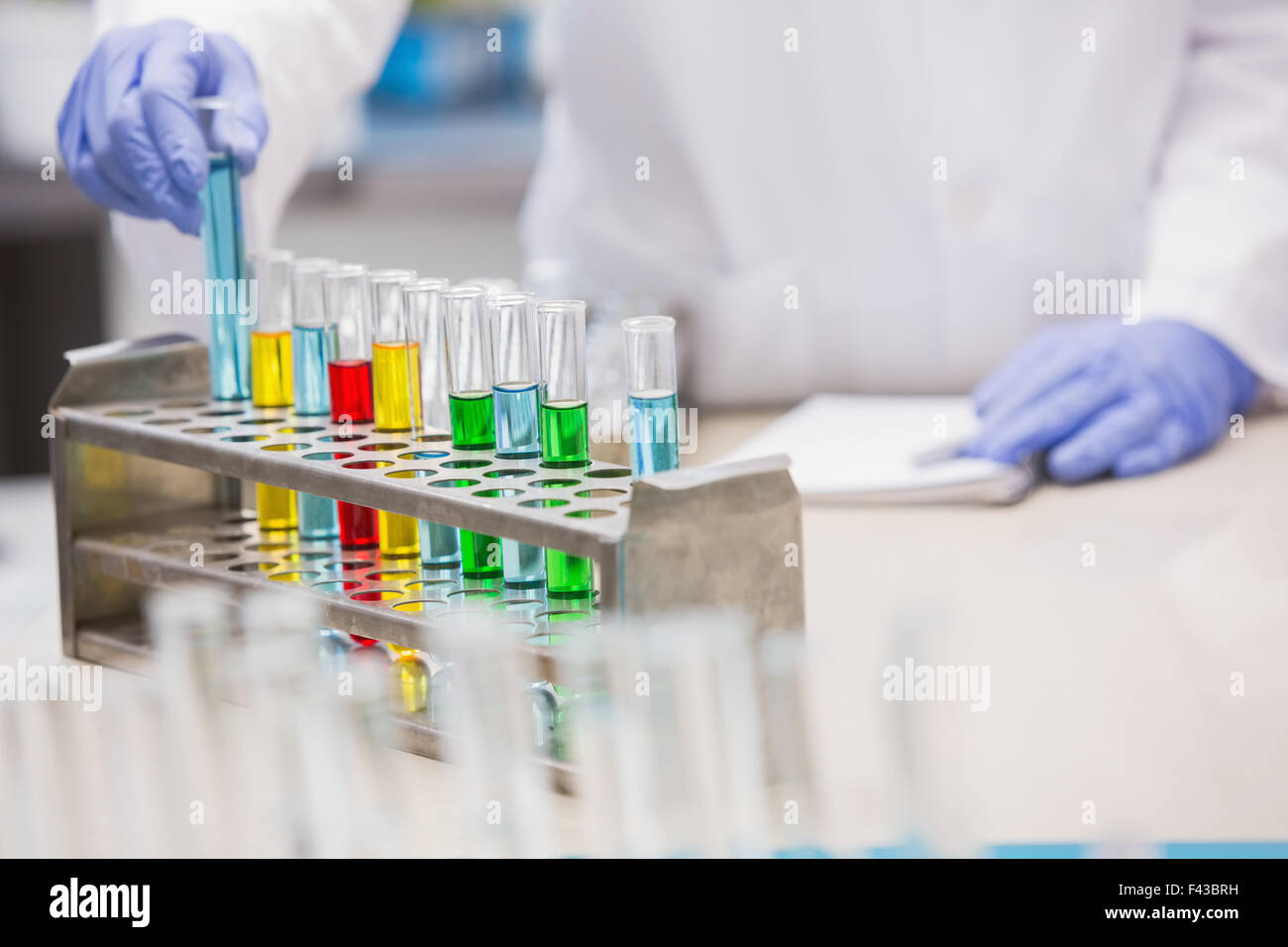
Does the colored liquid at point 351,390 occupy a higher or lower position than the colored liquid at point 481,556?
higher

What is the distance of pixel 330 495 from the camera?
2.97ft

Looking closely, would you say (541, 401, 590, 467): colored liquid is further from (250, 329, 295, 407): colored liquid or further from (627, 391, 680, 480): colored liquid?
(250, 329, 295, 407): colored liquid

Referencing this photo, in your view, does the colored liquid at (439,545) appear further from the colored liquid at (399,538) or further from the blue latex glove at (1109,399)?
the blue latex glove at (1109,399)

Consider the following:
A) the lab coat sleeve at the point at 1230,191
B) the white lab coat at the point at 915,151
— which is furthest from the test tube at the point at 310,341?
the lab coat sleeve at the point at 1230,191

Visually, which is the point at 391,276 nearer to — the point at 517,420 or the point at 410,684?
the point at 517,420

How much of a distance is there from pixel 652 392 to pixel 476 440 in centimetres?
13

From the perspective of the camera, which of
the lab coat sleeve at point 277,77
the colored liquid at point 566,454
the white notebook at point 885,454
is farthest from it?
the lab coat sleeve at point 277,77

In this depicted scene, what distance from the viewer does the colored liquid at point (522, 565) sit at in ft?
2.97

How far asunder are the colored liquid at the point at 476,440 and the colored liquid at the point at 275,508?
18cm

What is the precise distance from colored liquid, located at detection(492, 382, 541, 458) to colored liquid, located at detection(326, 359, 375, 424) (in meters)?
0.12

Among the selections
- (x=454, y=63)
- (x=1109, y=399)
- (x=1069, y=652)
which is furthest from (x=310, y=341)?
(x=454, y=63)

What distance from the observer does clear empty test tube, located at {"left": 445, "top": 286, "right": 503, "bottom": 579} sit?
939 mm
